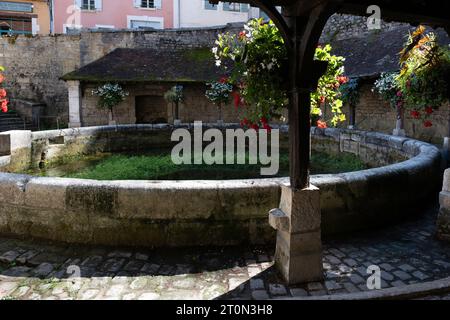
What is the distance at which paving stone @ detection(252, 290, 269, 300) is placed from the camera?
9.55 feet

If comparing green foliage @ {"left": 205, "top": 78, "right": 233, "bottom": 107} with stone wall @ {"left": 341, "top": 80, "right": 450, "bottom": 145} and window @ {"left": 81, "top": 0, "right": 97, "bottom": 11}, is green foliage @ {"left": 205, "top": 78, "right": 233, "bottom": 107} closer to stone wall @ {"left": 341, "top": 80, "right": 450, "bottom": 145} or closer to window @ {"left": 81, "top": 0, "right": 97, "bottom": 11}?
stone wall @ {"left": 341, "top": 80, "right": 450, "bottom": 145}

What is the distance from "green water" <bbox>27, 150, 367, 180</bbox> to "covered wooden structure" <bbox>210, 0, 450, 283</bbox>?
423 centimetres

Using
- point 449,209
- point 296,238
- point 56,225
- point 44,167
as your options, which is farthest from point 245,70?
point 44,167

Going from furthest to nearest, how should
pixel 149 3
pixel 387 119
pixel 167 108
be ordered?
pixel 149 3 < pixel 167 108 < pixel 387 119

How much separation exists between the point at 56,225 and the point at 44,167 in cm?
483

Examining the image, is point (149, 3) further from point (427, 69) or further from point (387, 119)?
point (427, 69)

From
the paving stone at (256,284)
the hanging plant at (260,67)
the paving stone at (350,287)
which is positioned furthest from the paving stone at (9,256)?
the paving stone at (350,287)

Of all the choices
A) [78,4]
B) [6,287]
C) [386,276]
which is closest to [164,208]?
[6,287]

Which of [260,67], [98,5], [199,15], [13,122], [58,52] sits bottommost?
[13,122]

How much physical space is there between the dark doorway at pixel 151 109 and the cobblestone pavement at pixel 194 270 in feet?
48.5

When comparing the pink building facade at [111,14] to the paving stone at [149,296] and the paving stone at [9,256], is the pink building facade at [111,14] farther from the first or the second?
the paving stone at [149,296]

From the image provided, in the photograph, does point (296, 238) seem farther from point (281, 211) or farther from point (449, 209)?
point (449, 209)

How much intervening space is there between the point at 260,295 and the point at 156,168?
573cm

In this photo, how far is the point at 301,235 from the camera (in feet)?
10.4
